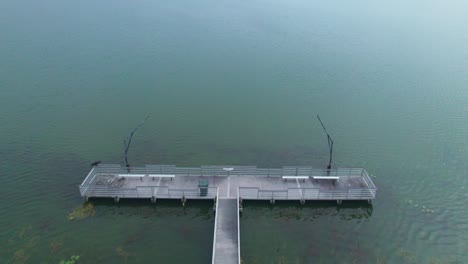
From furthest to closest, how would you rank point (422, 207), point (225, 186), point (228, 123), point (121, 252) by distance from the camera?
point (228, 123), point (422, 207), point (225, 186), point (121, 252)

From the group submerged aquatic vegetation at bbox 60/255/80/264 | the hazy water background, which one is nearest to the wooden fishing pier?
the hazy water background

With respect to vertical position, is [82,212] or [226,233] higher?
[82,212]

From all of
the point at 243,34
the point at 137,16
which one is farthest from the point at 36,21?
the point at 243,34

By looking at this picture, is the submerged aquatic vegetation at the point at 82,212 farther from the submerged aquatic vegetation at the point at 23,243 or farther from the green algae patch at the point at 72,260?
the green algae patch at the point at 72,260

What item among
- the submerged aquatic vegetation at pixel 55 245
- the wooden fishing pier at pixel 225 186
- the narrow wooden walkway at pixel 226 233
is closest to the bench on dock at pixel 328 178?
the wooden fishing pier at pixel 225 186

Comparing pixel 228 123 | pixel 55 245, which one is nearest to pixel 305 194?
pixel 228 123

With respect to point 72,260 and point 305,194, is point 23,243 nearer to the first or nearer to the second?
point 72,260

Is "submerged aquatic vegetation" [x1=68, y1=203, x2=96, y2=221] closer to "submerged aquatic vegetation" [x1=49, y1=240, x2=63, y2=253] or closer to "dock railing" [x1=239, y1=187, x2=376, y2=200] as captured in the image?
"submerged aquatic vegetation" [x1=49, y1=240, x2=63, y2=253]
